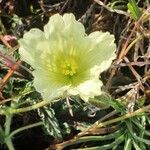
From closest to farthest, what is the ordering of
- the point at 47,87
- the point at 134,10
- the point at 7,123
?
the point at 47,87, the point at 7,123, the point at 134,10

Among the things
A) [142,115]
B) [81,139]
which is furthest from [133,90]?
[81,139]

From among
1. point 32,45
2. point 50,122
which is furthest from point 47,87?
point 50,122

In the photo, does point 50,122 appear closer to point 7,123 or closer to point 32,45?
point 7,123

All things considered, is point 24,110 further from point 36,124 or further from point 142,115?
point 142,115

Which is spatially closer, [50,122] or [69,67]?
[69,67]

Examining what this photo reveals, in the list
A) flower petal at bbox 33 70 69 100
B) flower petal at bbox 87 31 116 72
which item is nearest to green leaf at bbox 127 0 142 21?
flower petal at bbox 87 31 116 72

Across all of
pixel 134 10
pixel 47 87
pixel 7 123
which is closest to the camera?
pixel 47 87
